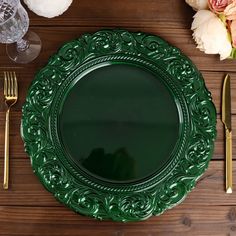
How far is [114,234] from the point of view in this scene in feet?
3.16

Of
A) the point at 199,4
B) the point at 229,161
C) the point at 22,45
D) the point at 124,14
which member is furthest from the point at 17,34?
the point at 229,161

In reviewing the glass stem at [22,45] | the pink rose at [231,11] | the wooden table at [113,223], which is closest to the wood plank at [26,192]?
the wooden table at [113,223]

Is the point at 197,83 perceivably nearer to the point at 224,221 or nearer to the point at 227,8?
the point at 227,8

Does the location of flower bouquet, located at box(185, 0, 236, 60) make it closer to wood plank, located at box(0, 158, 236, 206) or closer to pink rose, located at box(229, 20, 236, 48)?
pink rose, located at box(229, 20, 236, 48)

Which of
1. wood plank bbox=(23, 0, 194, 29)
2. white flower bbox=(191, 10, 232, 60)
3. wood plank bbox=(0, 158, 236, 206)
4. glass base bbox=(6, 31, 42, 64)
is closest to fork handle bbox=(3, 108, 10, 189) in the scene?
wood plank bbox=(0, 158, 236, 206)

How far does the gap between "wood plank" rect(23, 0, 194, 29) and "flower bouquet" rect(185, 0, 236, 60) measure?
0.06 meters

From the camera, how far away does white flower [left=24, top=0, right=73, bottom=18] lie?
3.05ft

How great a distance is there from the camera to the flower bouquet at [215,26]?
933 millimetres

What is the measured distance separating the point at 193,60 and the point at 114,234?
0.39 metres

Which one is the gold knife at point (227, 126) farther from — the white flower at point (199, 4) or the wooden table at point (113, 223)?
the white flower at point (199, 4)

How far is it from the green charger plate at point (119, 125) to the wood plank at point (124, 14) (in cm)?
5

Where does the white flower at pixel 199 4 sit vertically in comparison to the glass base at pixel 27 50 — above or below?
above

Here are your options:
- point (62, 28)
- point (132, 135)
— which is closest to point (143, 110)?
point (132, 135)

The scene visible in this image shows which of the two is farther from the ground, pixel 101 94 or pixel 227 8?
pixel 227 8
